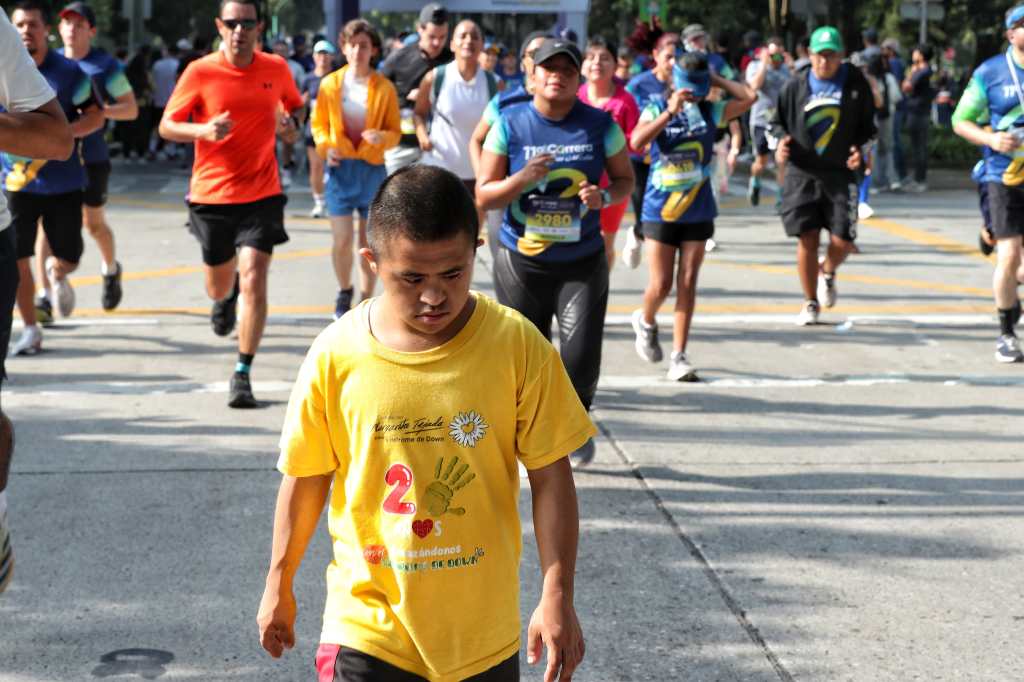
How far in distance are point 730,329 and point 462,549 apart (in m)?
7.61

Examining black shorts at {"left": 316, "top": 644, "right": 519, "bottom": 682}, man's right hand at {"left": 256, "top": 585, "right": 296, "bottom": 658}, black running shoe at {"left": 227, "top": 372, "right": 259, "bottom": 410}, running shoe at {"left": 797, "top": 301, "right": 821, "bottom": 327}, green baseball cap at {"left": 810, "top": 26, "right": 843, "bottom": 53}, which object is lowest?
running shoe at {"left": 797, "top": 301, "right": 821, "bottom": 327}

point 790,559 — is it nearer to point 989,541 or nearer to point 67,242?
point 989,541

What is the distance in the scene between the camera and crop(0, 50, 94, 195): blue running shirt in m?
8.84

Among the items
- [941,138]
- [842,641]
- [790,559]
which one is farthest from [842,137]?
[941,138]

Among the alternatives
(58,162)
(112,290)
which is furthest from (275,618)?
(112,290)

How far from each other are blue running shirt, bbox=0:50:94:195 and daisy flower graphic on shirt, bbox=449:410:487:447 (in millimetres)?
6331

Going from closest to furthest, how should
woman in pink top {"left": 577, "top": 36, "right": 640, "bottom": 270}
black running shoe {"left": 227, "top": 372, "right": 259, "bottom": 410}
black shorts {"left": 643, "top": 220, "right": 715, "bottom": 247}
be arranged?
1. black running shoe {"left": 227, "top": 372, "right": 259, "bottom": 410}
2. black shorts {"left": 643, "top": 220, "right": 715, "bottom": 247}
3. woman in pink top {"left": 577, "top": 36, "right": 640, "bottom": 270}

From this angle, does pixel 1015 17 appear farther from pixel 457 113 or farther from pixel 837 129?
pixel 457 113

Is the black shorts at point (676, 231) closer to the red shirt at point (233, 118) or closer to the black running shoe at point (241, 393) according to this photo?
the red shirt at point (233, 118)

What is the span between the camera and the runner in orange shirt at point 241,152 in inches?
316

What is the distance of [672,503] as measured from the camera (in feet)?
20.6

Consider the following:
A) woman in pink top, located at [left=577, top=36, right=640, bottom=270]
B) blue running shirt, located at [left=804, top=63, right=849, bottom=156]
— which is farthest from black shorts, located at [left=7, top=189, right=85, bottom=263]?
blue running shirt, located at [left=804, top=63, right=849, bottom=156]

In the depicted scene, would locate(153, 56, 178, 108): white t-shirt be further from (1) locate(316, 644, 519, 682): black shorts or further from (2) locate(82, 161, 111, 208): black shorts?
(1) locate(316, 644, 519, 682): black shorts

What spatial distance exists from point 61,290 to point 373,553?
25.1 feet
